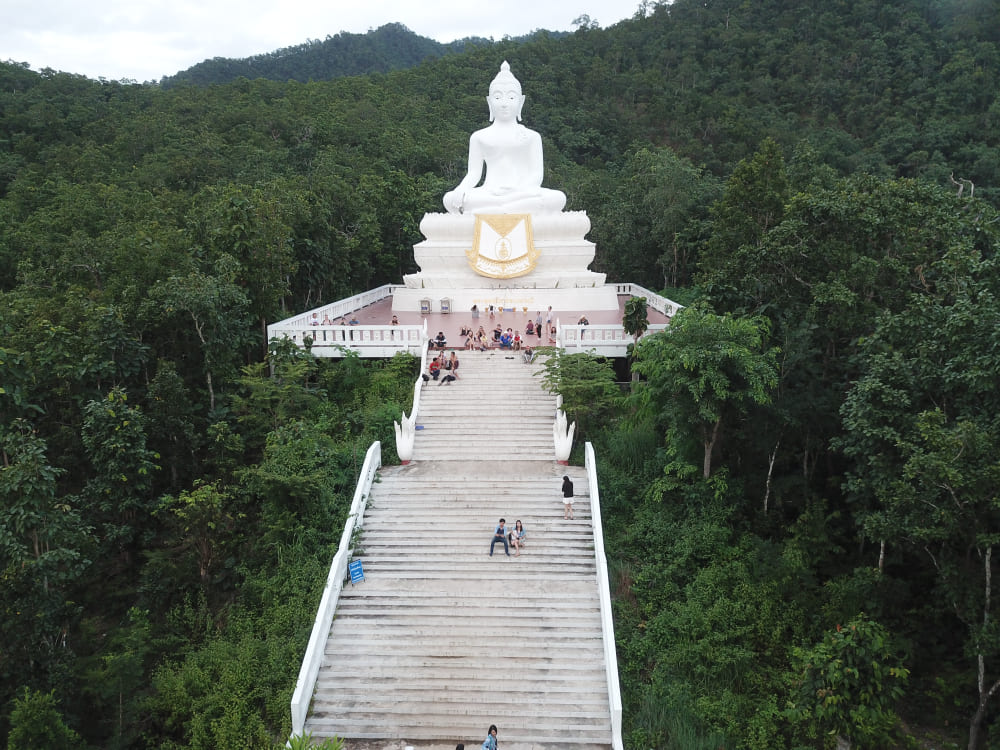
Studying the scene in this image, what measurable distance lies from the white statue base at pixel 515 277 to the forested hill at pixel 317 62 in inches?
3011

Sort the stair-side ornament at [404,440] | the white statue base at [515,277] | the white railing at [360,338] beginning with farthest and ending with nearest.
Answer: the white statue base at [515,277]
the white railing at [360,338]
the stair-side ornament at [404,440]

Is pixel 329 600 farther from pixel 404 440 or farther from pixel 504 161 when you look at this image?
pixel 504 161

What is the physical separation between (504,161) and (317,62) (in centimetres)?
8244

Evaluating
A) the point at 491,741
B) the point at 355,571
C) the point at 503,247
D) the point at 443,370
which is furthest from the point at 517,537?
the point at 503,247

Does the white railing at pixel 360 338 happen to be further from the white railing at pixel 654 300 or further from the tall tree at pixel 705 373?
the tall tree at pixel 705 373

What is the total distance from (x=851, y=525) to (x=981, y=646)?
451 cm

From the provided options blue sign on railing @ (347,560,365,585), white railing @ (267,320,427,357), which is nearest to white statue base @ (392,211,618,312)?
white railing @ (267,320,427,357)

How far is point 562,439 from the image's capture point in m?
17.5

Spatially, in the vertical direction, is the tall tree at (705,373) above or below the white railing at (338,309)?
below

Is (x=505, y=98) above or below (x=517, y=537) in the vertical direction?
above

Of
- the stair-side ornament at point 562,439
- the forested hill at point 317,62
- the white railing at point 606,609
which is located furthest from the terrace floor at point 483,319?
the forested hill at point 317,62

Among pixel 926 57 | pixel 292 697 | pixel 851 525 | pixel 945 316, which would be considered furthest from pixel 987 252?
pixel 926 57

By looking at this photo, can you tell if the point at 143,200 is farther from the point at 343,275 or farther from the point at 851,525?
the point at 851,525

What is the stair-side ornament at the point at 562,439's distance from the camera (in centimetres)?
1744
